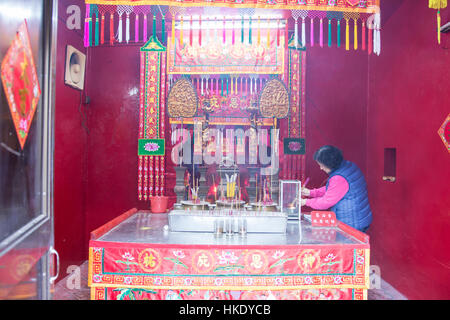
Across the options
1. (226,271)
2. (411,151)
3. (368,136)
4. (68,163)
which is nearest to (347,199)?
(411,151)

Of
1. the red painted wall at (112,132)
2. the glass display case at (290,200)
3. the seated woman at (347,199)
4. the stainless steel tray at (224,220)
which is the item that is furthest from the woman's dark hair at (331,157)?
the red painted wall at (112,132)

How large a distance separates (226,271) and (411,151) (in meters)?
2.25

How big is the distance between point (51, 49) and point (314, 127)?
3.27 meters

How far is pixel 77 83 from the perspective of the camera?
3.97 m

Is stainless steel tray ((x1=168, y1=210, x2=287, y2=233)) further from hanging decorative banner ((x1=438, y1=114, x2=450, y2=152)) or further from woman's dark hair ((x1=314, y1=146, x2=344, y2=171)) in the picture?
hanging decorative banner ((x1=438, y1=114, x2=450, y2=152))

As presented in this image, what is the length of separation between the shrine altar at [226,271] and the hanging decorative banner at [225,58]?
2437mm

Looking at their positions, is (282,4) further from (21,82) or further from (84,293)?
(84,293)

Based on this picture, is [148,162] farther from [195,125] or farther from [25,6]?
[25,6]

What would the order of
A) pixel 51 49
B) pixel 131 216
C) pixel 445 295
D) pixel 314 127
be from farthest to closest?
pixel 314 127, pixel 131 216, pixel 445 295, pixel 51 49

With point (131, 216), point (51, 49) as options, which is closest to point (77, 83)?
point (131, 216)

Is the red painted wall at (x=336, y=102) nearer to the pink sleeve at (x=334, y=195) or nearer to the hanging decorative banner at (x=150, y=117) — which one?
the pink sleeve at (x=334, y=195)

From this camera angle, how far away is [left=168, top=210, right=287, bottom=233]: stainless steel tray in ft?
7.49

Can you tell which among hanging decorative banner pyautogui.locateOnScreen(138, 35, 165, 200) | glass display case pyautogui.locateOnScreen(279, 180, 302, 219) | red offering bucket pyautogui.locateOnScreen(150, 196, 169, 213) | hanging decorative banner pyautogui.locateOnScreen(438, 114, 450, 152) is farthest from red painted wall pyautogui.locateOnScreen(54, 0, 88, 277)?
hanging decorative banner pyautogui.locateOnScreen(438, 114, 450, 152)
